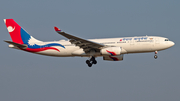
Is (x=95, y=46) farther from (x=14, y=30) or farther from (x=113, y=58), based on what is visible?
(x=14, y=30)

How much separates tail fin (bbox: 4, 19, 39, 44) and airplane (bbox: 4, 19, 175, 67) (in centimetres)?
58

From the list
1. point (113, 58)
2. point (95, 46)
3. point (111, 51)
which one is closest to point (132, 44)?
point (111, 51)

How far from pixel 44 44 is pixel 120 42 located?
1193 centimetres

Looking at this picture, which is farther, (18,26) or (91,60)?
(18,26)

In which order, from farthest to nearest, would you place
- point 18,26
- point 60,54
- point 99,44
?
1. point 18,26
2. point 60,54
3. point 99,44

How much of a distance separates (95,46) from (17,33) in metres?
14.0

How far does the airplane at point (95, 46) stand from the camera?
43.6m

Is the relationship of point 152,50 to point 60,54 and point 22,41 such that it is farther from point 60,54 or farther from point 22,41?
point 22,41

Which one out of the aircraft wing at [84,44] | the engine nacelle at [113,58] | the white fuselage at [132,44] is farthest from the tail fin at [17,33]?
the engine nacelle at [113,58]

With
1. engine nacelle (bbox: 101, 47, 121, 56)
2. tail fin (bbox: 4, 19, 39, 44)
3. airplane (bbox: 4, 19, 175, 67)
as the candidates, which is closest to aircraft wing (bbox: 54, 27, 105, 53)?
airplane (bbox: 4, 19, 175, 67)

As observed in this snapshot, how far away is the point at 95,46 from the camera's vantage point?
43969 millimetres

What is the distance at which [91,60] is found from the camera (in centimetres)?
4675

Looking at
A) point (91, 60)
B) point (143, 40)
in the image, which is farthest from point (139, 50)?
point (91, 60)

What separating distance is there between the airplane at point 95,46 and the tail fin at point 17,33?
58 cm
